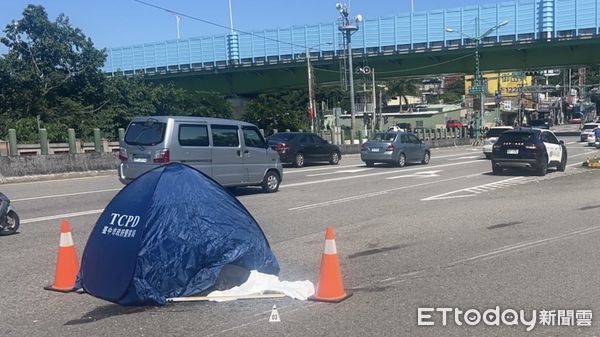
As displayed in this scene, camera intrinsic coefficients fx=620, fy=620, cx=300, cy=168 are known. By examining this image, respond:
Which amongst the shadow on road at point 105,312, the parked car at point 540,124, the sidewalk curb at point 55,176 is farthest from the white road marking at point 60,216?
the parked car at point 540,124

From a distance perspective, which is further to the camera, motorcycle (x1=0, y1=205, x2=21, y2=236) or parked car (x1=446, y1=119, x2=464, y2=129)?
parked car (x1=446, y1=119, x2=464, y2=129)

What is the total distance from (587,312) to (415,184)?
41.6 feet

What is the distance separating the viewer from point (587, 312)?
5621 mm

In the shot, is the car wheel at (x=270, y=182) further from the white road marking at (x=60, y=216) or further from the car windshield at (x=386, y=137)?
the car windshield at (x=386, y=137)

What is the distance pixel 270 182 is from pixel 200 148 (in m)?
2.67

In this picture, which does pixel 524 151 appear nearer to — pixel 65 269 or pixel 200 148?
pixel 200 148

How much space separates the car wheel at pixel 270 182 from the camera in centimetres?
1580

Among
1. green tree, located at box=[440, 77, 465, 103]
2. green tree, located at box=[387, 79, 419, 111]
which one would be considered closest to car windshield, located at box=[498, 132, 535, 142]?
green tree, located at box=[387, 79, 419, 111]

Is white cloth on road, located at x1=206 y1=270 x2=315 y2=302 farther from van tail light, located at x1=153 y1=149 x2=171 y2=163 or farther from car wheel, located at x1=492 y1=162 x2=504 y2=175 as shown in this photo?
car wheel, located at x1=492 y1=162 x2=504 y2=175

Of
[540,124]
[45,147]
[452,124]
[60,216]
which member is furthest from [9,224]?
[452,124]

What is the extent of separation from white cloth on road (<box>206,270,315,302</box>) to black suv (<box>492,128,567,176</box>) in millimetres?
15666

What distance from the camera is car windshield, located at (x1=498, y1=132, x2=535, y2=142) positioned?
20.4m

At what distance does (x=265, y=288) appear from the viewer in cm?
627

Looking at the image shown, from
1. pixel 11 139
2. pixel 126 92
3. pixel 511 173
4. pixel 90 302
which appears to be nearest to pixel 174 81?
pixel 126 92
